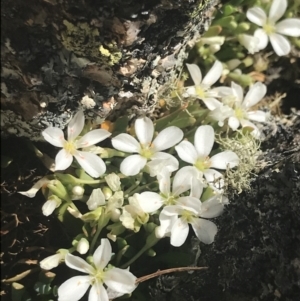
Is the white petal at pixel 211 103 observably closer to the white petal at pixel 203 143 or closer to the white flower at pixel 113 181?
the white petal at pixel 203 143

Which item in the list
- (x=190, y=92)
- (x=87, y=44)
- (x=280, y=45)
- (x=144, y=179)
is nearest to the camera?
(x=87, y=44)

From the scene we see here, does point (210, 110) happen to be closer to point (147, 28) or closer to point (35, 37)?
point (147, 28)

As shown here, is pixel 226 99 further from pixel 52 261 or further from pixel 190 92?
pixel 52 261

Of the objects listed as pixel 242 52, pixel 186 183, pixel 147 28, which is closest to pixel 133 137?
pixel 186 183

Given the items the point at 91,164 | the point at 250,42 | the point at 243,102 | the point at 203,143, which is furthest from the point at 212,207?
the point at 250,42

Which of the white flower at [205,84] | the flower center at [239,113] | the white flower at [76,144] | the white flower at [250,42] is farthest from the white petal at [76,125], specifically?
the white flower at [250,42]
